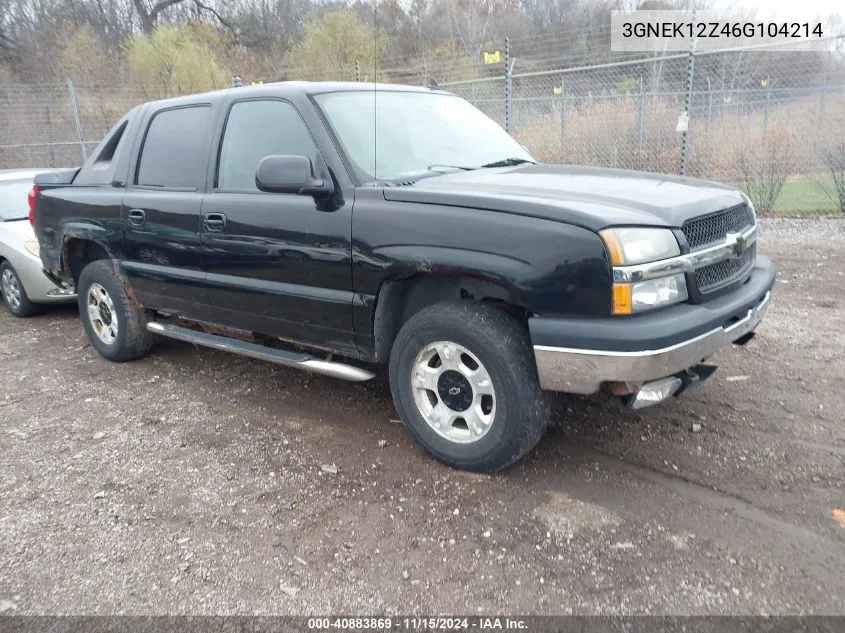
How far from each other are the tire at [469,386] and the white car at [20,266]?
4486 millimetres

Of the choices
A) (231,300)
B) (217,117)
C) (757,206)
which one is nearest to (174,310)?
(231,300)

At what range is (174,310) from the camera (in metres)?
4.61

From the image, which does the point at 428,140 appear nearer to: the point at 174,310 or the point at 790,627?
the point at 174,310

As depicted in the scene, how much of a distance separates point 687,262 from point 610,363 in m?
0.57

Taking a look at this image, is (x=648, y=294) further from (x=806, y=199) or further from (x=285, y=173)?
(x=806, y=199)

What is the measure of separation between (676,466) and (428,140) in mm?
2228

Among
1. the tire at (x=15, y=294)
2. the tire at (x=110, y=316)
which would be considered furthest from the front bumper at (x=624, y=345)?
the tire at (x=15, y=294)

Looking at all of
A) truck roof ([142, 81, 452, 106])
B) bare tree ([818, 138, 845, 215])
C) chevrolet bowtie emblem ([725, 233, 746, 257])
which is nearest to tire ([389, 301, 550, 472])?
chevrolet bowtie emblem ([725, 233, 746, 257])

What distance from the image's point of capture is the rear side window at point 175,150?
167 inches

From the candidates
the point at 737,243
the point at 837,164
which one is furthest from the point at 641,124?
the point at 737,243

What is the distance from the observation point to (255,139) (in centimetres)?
394

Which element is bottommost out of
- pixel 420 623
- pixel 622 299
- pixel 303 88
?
pixel 420 623

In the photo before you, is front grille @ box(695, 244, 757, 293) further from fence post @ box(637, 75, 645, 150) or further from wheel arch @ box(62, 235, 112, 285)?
fence post @ box(637, 75, 645, 150)

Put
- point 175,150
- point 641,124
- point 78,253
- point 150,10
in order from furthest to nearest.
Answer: point 150,10
point 641,124
point 78,253
point 175,150
